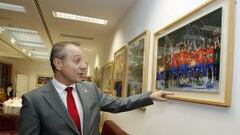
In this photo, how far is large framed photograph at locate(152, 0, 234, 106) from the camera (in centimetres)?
143

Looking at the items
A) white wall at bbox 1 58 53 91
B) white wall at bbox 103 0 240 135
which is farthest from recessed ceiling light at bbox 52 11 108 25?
white wall at bbox 1 58 53 91

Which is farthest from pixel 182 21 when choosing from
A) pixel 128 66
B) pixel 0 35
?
pixel 0 35

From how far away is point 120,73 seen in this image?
395 cm

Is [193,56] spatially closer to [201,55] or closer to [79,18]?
[201,55]

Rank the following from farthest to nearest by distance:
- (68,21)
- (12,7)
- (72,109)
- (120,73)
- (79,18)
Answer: (68,21), (79,18), (12,7), (120,73), (72,109)

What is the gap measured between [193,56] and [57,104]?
0.96 metres

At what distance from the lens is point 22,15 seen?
4.70 metres

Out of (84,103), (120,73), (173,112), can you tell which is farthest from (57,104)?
(120,73)

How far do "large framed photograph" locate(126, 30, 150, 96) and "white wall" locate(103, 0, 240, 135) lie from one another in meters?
0.11

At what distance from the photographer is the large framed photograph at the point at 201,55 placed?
1432 millimetres

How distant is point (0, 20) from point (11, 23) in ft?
0.81

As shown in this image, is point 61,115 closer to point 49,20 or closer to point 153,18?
point 153,18

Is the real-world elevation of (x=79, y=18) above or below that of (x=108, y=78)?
above

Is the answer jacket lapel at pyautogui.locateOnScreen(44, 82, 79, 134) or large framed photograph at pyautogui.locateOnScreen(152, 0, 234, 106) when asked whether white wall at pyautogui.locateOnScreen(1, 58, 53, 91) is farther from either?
jacket lapel at pyautogui.locateOnScreen(44, 82, 79, 134)
